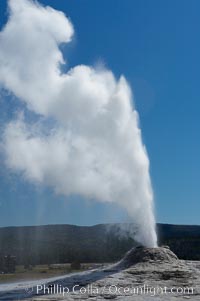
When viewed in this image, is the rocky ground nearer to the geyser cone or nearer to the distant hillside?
the geyser cone

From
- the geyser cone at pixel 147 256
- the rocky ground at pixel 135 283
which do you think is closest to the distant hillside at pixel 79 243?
the geyser cone at pixel 147 256

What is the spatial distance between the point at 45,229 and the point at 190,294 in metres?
127

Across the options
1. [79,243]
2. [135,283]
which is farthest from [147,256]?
[79,243]

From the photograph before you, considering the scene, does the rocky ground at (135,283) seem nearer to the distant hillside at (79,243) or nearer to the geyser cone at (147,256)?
the geyser cone at (147,256)

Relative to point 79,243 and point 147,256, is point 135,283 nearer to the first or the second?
point 147,256

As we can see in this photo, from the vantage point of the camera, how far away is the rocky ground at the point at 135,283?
21.4 m

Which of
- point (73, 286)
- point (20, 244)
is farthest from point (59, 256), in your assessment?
point (73, 286)

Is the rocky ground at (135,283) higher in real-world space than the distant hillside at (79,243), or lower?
lower

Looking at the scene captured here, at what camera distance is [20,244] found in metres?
111

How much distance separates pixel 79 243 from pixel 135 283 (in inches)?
3843

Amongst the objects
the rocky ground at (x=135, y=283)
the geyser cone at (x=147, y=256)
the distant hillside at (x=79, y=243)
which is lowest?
the rocky ground at (x=135, y=283)

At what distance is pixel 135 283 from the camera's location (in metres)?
24.7

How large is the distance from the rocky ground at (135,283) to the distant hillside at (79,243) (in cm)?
4695

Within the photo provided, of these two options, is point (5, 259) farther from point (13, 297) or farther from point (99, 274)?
point (13, 297)
